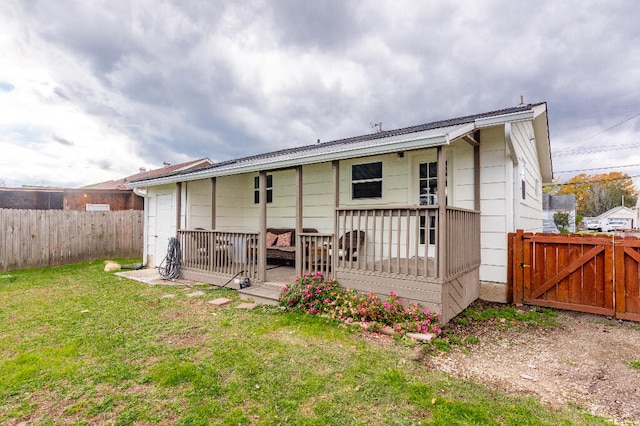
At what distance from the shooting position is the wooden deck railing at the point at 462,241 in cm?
391

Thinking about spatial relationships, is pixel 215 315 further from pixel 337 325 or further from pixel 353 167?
pixel 353 167

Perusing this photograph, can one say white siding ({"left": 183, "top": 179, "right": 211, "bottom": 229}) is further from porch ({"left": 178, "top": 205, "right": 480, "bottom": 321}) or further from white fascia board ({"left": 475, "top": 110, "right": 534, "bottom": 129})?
white fascia board ({"left": 475, "top": 110, "right": 534, "bottom": 129})

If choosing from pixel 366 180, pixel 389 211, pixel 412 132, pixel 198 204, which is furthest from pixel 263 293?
pixel 412 132

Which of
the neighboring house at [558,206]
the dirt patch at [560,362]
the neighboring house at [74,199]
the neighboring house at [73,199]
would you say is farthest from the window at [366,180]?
the neighboring house at [558,206]

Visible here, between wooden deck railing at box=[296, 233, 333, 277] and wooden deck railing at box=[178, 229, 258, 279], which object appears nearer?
wooden deck railing at box=[296, 233, 333, 277]

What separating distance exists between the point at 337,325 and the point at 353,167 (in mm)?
3994

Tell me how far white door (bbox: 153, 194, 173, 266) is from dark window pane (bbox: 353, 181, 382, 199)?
522 centimetres

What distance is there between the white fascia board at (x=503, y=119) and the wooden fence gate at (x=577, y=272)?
6.25ft

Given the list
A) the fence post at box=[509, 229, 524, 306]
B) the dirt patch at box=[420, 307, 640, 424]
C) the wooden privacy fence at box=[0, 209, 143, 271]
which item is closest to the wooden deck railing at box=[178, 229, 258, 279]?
the dirt patch at box=[420, 307, 640, 424]

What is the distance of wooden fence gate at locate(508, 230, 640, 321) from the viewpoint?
14.1ft

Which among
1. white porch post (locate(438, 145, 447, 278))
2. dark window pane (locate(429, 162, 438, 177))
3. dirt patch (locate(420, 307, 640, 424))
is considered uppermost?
dark window pane (locate(429, 162, 438, 177))

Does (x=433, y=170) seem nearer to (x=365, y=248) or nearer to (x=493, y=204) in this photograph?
(x=493, y=204)

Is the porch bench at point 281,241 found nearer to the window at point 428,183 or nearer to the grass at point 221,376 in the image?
the grass at point 221,376

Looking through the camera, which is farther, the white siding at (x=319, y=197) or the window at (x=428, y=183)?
the white siding at (x=319, y=197)
